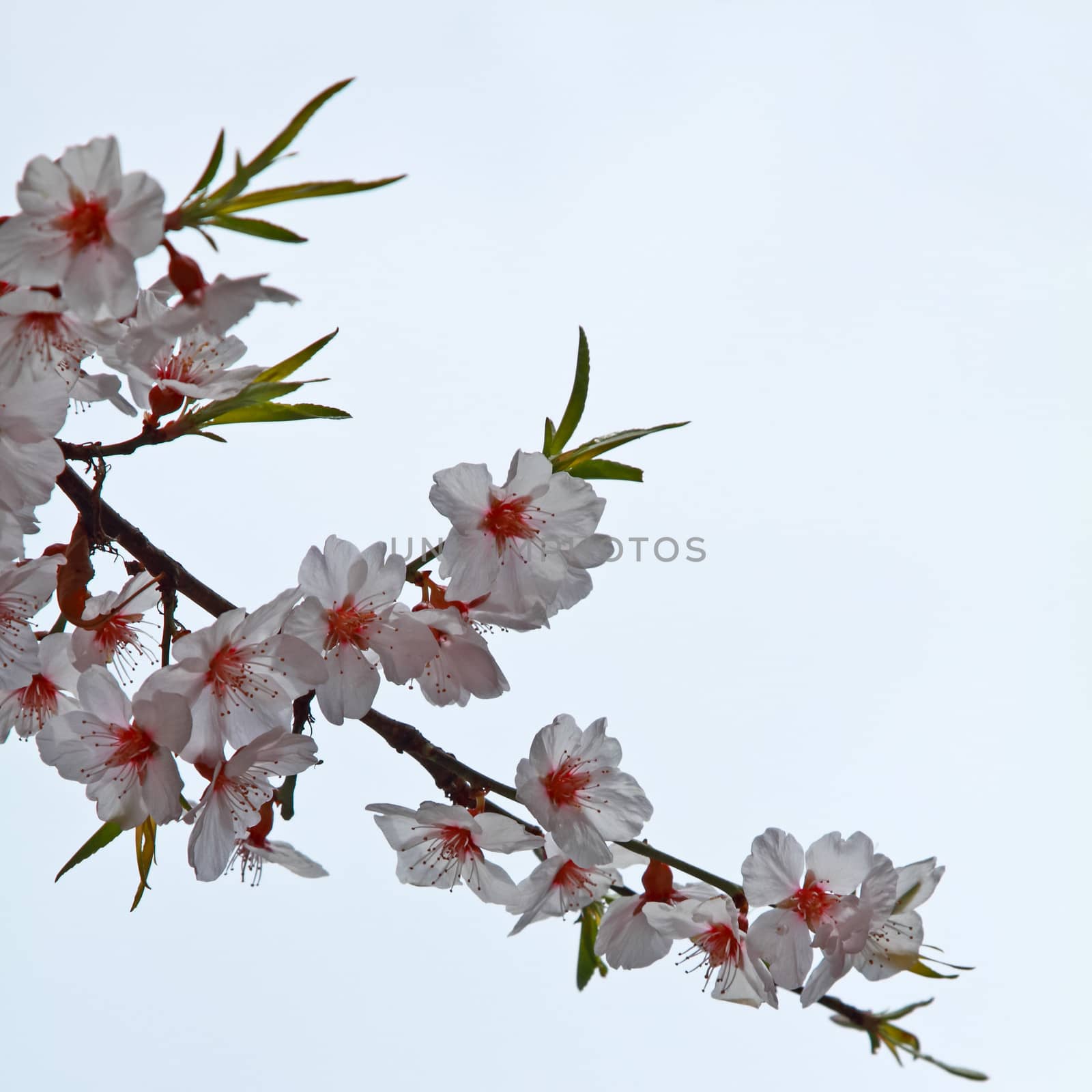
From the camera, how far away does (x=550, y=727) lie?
1.31 metres

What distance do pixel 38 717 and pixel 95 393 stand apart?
0.46 m

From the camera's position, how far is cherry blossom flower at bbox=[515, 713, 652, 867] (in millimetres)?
1265

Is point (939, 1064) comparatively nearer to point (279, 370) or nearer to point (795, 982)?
point (795, 982)

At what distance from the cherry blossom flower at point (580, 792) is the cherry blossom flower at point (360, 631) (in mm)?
213

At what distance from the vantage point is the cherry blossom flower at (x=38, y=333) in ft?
3.16

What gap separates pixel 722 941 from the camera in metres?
1.39

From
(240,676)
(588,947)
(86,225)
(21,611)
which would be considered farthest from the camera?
(588,947)

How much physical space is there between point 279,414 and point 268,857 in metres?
0.60

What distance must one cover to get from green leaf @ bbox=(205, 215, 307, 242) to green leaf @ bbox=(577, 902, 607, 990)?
3.25ft

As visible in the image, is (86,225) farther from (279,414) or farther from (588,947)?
(588,947)

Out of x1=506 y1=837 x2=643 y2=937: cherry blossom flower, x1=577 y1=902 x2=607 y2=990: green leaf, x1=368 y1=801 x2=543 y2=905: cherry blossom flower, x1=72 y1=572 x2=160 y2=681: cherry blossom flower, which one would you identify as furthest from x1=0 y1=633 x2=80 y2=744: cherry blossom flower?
x1=577 y1=902 x2=607 y2=990: green leaf

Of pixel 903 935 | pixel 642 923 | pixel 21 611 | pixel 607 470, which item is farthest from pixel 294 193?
pixel 903 935

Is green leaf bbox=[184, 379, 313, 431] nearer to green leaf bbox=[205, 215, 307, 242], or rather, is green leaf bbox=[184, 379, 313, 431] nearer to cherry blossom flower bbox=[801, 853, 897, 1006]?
green leaf bbox=[205, 215, 307, 242]

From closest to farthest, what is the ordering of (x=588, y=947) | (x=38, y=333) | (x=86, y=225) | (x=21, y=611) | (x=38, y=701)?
(x=86, y=225) → (x=38, y=333) → (x=21, y=611) → (x=38, y=701) → (x=588, y=947)
